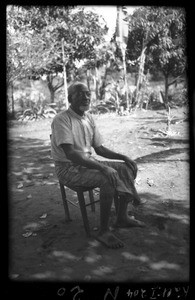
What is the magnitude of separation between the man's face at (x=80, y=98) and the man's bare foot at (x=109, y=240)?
1.41 meters

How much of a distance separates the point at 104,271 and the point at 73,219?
122 centimetres

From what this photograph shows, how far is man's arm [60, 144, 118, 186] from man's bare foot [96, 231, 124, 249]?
550 millimetres

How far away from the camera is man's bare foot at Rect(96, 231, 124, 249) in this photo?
10.1ft

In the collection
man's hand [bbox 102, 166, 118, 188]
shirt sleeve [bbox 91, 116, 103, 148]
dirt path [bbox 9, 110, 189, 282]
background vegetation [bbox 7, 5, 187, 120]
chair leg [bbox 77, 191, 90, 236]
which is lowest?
dirt path [bbox 9, 110, 189, 282]

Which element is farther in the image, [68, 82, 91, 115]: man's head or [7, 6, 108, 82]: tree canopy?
[7, 6, 108, 82]: tree canopy

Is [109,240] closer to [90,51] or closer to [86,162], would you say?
[86,162]

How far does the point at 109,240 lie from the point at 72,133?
1216 mm

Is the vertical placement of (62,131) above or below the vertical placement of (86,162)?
above

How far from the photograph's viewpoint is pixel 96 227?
3.60 metres

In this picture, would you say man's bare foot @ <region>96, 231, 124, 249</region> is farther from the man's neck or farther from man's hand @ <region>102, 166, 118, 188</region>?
the man's neck

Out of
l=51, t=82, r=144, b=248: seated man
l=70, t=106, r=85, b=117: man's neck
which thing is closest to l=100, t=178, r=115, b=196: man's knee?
l=51, t=82, r=144, b=248: seated man

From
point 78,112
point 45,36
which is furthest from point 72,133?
point 45,36

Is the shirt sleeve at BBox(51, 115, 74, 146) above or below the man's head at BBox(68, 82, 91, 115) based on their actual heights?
below

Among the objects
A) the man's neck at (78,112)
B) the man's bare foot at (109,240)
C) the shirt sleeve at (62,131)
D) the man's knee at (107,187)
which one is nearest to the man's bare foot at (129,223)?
the man's bare foot at (109,240)
